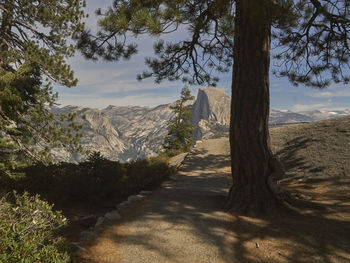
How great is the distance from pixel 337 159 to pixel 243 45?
6.58m

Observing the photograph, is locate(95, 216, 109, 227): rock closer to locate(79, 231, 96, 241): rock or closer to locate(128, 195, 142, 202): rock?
locate(79, 231, 96, 241): rock

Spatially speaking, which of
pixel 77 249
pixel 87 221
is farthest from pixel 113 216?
pixel 77 249

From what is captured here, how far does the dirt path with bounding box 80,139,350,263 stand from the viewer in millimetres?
3314

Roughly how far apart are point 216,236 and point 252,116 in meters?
2.52

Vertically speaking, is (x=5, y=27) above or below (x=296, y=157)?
above

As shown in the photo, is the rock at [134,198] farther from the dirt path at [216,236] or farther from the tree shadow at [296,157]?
the tree shadow at [296,157]

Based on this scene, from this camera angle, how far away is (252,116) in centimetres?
477

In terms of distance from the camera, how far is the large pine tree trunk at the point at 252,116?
476cm

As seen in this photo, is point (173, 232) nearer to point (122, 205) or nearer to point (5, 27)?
point (122, 205)

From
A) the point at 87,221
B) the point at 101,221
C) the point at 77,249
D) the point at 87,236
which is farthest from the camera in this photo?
the point at 87,221

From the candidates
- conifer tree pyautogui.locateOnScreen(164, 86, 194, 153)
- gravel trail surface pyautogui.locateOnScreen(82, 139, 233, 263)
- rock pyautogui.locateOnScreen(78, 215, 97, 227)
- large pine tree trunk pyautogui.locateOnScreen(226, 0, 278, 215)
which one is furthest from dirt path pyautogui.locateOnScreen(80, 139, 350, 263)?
conifer tree pyautogui.locateOnScreen(164, 86, 194, 153)

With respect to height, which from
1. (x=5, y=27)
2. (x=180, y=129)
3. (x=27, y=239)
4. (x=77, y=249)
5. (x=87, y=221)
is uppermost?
(x=5, y=27)

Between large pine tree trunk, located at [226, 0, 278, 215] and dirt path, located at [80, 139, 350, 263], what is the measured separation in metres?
0.48

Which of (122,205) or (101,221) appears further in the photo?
(122,205)
